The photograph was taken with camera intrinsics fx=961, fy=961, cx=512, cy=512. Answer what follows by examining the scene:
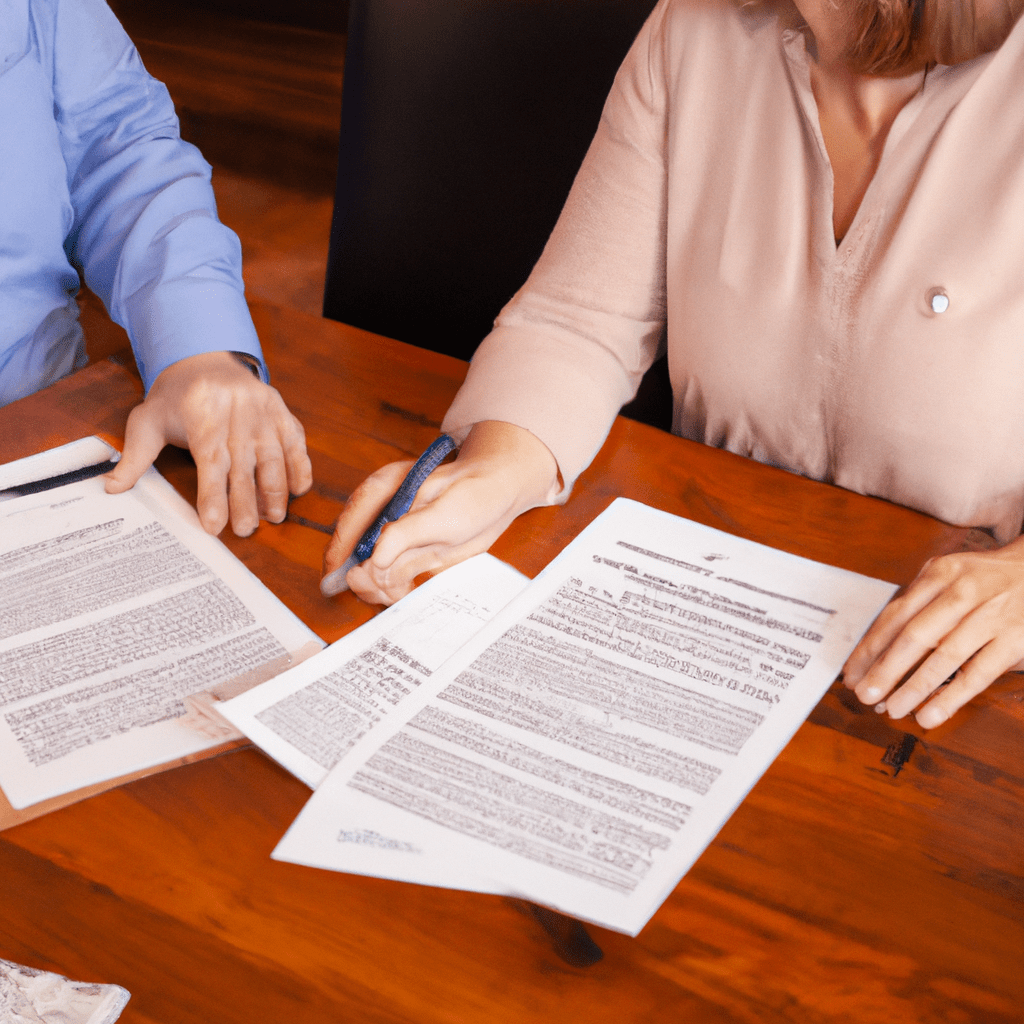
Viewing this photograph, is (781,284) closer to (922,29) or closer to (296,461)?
(922,29)

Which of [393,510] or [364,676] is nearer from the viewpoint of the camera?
[364,676]

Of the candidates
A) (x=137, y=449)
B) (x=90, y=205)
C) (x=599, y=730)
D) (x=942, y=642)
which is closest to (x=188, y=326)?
(x=137, y=449)

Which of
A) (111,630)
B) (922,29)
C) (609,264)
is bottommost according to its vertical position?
(111,630)

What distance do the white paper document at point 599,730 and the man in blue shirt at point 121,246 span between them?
0.90ft

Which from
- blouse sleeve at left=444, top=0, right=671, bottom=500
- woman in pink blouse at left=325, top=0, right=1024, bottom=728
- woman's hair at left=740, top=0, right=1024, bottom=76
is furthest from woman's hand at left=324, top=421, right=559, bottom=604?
woman's hair at left=740, top=0, right=1024, bottom=76

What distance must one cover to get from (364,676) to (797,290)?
1.73 ft

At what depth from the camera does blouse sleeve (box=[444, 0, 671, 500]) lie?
870mm

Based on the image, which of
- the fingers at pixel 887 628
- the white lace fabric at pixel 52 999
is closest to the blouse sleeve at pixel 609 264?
the fingers at pixel 887 628

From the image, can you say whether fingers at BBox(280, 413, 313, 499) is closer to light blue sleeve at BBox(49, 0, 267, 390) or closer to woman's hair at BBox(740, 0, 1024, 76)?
light blue sleeve at BBox(49, 0, 267, 390)

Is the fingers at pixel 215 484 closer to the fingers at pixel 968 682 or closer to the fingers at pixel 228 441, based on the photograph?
the fingers at pixel 228 441

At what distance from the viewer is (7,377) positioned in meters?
1.01

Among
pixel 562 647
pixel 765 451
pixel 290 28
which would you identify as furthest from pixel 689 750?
pixel 290 28

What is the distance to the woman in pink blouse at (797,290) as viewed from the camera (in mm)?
715

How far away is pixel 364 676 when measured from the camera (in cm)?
58
